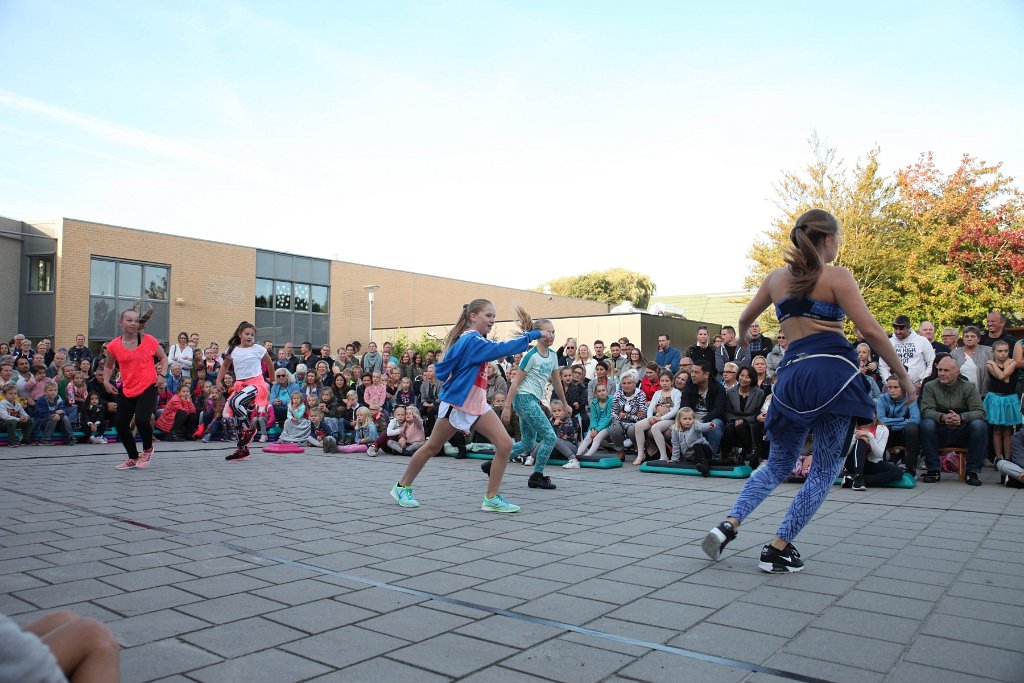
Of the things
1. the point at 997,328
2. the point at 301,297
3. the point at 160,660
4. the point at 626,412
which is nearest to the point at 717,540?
the point at 160,660

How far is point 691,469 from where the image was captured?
9.35 meters

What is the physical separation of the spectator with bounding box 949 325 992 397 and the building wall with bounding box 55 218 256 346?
85.2 feet

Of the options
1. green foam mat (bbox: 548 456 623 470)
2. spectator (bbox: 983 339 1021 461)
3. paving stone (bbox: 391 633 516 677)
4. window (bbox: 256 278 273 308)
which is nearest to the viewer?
paving stone (bbox: 391 633 516 677)

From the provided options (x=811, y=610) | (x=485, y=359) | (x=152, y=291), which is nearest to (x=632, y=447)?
→ (x=485, y=359)

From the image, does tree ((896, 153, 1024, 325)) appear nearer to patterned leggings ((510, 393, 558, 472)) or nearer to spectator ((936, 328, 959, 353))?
spectator ((936, 328, 959, 353))

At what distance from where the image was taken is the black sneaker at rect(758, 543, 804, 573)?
13.2 ft

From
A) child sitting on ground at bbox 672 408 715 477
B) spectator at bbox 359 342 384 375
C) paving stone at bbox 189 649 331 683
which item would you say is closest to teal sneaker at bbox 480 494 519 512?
paving stone at bbox 189 649 331 683

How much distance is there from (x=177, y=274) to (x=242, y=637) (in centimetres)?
2839

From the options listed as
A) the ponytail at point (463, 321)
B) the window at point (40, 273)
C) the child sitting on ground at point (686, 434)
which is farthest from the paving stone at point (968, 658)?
the window at point (40, 273)

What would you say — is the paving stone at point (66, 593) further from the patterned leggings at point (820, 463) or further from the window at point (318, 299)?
the window at point (318, 299)

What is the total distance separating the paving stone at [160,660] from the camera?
2566 mm

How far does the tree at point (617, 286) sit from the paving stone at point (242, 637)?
237 ft

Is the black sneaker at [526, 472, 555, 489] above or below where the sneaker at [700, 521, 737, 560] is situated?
below

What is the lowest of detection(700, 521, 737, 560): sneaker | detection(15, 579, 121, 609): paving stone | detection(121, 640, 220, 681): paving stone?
detection(15, 579, 121, 609): paving stone
